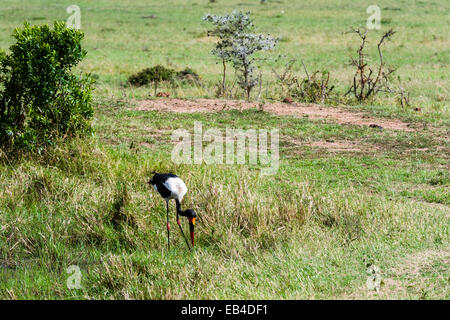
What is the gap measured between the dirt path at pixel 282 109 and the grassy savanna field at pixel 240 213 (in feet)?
0.84

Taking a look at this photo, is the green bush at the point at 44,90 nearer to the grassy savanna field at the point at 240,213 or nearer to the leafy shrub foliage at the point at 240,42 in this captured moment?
the grassy savanna field at the point at 240,213

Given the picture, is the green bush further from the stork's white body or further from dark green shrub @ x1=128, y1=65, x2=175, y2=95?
dark green shrub @ x1=128, y1=65, x2=175, y2=95

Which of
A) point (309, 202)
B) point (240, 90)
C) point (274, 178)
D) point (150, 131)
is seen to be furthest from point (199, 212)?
point (240, 90)

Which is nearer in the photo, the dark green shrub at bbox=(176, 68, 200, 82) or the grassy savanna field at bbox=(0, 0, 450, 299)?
the grassy savanna field at bbox=(0, 0, 450, 299)

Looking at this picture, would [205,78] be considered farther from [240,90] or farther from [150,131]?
[150,131]

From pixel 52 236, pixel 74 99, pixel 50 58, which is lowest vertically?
pixel 52 236

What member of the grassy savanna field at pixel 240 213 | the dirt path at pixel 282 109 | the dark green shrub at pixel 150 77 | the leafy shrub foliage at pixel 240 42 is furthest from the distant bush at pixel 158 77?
the dirt path at pixel 282 109

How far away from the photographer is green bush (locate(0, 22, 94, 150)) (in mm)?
9031

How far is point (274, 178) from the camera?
29.2 ft

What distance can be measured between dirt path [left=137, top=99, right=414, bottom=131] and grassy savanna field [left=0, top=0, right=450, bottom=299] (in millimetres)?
255

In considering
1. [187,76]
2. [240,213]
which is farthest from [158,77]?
[240,213]

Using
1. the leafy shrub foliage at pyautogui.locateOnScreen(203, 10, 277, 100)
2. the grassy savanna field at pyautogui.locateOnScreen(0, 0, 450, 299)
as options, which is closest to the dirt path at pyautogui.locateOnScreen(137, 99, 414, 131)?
the grassy savanna field at pyautogui.locateOnScreen(0, 0, 450, 299)

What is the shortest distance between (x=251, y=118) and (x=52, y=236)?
6.55 m

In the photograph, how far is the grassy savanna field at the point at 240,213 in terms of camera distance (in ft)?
17.8
